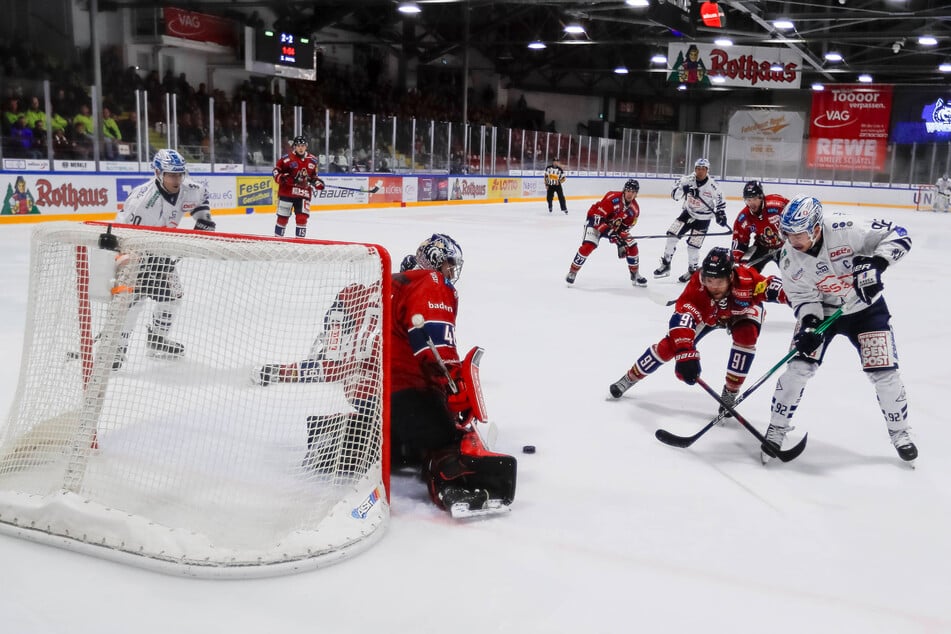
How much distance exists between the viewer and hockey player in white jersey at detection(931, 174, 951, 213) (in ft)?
66.3

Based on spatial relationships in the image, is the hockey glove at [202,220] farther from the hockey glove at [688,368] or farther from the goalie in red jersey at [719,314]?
the hockey glove at [688,368]

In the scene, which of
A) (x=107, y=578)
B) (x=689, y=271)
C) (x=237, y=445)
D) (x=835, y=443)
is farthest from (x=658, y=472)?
(x=689, y=271)

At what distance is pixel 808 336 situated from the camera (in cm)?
319

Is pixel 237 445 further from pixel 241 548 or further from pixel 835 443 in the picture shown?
pixel 835 443

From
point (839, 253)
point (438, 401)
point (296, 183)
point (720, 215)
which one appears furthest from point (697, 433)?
point (296, 183)

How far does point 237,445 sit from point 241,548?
2.10 ft

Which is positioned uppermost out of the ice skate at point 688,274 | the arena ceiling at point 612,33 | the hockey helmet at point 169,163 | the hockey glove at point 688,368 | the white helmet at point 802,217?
the arena ceiling at point 612,33

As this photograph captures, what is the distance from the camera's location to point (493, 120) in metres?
25.4

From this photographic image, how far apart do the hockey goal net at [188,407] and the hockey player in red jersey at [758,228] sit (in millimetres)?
4728

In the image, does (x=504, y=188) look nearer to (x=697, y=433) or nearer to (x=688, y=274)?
(x=688, y=274)

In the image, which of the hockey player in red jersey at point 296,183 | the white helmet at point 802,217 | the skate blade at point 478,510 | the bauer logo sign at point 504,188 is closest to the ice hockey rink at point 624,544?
the skate blade at point 478,510

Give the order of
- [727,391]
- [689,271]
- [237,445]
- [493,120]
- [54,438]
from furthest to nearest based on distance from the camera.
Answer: [493,120] < [689,271] < [727,391] < [237,445] < [54,438]

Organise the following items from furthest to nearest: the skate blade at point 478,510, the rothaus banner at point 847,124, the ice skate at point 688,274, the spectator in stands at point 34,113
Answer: the rothaus banner at point 847,124, the spectator in stands at point 34,113, the ice skate at point 688,274, the skate blade at point 478,510

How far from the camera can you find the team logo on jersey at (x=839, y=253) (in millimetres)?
3199
